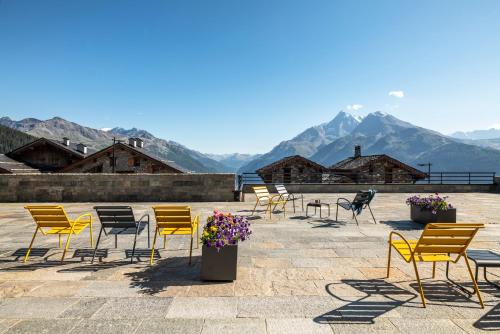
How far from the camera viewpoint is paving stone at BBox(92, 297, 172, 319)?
11.1 feet

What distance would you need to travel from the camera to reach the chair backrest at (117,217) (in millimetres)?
5594

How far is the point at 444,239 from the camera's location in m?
3.87

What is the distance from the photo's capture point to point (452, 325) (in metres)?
3.21

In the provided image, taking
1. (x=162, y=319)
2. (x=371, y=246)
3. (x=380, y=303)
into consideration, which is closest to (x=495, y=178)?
(x=371, y=246)

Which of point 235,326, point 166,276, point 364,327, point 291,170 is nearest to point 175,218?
point 166,276

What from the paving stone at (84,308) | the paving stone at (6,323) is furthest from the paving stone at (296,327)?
the paving stone at (6,323)

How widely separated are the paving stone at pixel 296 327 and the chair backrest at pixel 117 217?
3.40m

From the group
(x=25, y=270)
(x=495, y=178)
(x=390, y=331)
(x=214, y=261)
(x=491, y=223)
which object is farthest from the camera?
(x=495, y=178)

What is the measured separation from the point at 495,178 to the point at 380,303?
69.3ft

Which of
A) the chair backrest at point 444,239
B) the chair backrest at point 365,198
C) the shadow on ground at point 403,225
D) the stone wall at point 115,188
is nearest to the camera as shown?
the chair backrest at point 444,239

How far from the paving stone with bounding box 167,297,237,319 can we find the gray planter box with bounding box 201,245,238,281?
54 centimetres

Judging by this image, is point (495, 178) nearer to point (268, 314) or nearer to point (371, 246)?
point (371, 246)

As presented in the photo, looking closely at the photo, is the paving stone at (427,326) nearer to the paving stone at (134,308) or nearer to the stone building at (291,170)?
the paving stone at (134,308)

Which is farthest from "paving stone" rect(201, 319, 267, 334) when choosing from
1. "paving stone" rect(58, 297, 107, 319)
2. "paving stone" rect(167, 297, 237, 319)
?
"paving stone" rect(58, 297, 107, 319)
